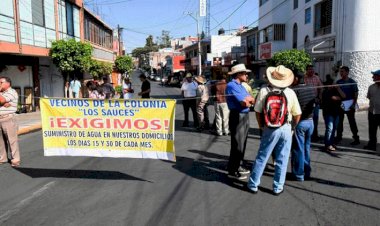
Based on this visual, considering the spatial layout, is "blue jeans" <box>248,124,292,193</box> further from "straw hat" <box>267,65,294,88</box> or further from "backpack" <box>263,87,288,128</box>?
"straw hat" <box>267,65,294,88</box>

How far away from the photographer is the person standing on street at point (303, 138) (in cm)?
572

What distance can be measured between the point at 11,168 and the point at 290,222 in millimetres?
5134

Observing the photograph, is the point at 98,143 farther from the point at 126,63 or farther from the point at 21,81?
the point at 126,63

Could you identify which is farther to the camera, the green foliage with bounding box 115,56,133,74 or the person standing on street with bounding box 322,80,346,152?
the green foliage with bounding box 115,56,133,74

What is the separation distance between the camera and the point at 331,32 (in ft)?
66.1

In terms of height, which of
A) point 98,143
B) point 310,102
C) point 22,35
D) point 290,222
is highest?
point 22,35

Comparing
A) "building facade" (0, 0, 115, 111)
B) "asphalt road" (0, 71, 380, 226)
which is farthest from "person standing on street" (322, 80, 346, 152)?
"building facade" (0, 0, 115, 111)

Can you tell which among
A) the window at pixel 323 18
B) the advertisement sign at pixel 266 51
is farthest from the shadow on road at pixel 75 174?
the advertisement sign at pixel 266 51

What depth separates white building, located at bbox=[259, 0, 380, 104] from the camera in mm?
17500

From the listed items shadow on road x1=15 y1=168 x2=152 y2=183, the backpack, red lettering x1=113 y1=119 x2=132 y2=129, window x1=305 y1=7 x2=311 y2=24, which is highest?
window x1=305 y1=7 x2=311 y2=24

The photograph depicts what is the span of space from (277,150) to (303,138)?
824 millimetres

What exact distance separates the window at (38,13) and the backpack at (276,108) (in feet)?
53.2

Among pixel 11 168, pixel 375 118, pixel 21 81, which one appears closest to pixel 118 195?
pixel 11 168

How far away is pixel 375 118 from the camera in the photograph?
7.86 meters
